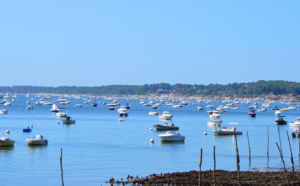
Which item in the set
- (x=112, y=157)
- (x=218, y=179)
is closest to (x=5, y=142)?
(x=112, y=157)

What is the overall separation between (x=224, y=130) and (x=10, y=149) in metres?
40.4

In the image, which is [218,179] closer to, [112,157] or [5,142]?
[112,157]

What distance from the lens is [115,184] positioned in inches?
1743

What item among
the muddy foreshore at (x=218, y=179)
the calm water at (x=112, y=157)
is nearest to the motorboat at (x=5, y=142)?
the calm water at (x=112, y=157)

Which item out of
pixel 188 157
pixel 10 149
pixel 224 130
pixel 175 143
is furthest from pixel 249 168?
pixel 224 130

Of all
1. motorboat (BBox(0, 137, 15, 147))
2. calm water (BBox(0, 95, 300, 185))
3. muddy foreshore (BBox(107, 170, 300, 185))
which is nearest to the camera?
muddy foreshore (BBox(107, 170, 300, 185))

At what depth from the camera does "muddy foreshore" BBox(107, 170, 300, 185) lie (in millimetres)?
42094

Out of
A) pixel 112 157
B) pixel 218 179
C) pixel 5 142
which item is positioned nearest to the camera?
pixel 218 179

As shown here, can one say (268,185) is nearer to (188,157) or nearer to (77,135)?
(188,157)

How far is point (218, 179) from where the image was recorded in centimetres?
4325

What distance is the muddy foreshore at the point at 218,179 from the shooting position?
42.1 meters

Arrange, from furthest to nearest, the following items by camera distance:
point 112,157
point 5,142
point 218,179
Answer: point 5,142
point 112,157
point 218,179

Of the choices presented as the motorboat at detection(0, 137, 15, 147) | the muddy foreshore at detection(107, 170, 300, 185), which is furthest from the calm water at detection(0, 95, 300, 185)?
the muddy foreshore at detection(107, 170, 300, 185)

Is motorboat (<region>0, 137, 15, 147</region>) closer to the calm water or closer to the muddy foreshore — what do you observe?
the calm water
